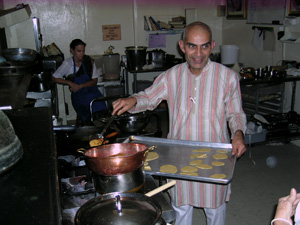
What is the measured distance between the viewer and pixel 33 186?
83 cm

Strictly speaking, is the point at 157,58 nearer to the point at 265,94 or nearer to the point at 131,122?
the point at 265,94

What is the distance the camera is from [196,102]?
7.18ft

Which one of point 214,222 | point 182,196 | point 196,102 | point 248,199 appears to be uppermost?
point 196,102

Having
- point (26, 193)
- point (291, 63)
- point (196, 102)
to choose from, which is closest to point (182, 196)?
point (196, 102)

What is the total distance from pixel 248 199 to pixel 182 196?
1421 millimetres

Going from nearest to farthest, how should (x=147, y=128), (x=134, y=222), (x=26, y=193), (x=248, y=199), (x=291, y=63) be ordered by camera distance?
(x=26, y=193) < (x=134, y=222) < (x=147, y=128) < (x=248, y=199) < (x=291, y=63)

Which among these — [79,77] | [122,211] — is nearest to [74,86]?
[79,77]

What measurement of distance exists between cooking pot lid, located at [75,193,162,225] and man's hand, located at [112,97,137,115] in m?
0.88

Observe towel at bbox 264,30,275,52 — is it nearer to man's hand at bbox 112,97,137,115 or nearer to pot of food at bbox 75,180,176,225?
man's hand at bbox 112,97,137,115

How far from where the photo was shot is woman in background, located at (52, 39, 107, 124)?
15.6ft

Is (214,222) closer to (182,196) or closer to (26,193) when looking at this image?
(182,196)

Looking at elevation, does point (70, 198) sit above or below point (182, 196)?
above

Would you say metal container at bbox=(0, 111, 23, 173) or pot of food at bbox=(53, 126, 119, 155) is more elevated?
metal container at bbox=(0, 111, 23, 173)

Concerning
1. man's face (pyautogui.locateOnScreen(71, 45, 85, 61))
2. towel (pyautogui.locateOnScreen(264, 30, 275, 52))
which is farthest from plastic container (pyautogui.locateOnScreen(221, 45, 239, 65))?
man's face (pyautogui.locateOnScreen(71, 45, 85, 61))
